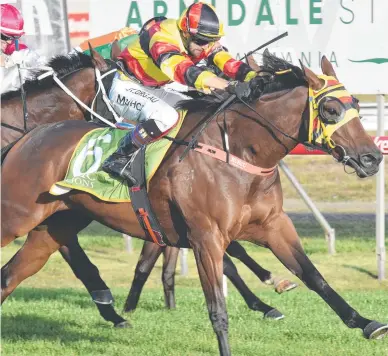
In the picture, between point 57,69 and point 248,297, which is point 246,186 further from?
point 57,69

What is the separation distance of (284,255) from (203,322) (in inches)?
Answer: 60.8

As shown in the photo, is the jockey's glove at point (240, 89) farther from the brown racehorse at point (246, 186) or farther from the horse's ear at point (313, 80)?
the horse's ear at point (313, 80)

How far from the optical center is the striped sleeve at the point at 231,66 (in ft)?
21.3

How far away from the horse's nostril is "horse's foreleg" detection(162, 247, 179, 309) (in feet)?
9.76

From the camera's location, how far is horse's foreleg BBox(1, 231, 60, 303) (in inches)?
276

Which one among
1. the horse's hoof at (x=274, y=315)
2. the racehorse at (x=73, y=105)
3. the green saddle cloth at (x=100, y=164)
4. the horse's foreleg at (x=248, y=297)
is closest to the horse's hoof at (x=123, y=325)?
the racehorse at (x=73, y=105)

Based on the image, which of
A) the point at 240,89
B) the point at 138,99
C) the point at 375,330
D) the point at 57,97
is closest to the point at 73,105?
the point at 57,97

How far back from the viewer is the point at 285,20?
38.1 ft

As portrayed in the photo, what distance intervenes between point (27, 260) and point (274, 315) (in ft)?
6.39

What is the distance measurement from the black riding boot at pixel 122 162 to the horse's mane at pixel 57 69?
6.13 feet

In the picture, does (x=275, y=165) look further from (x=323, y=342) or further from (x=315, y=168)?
(x=315, y=168)

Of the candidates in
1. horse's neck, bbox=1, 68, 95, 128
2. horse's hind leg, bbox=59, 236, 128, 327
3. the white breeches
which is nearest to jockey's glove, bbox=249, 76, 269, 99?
the white breeches

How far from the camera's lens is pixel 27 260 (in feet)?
23.1

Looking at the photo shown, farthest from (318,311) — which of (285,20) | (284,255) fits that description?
(285,20)
